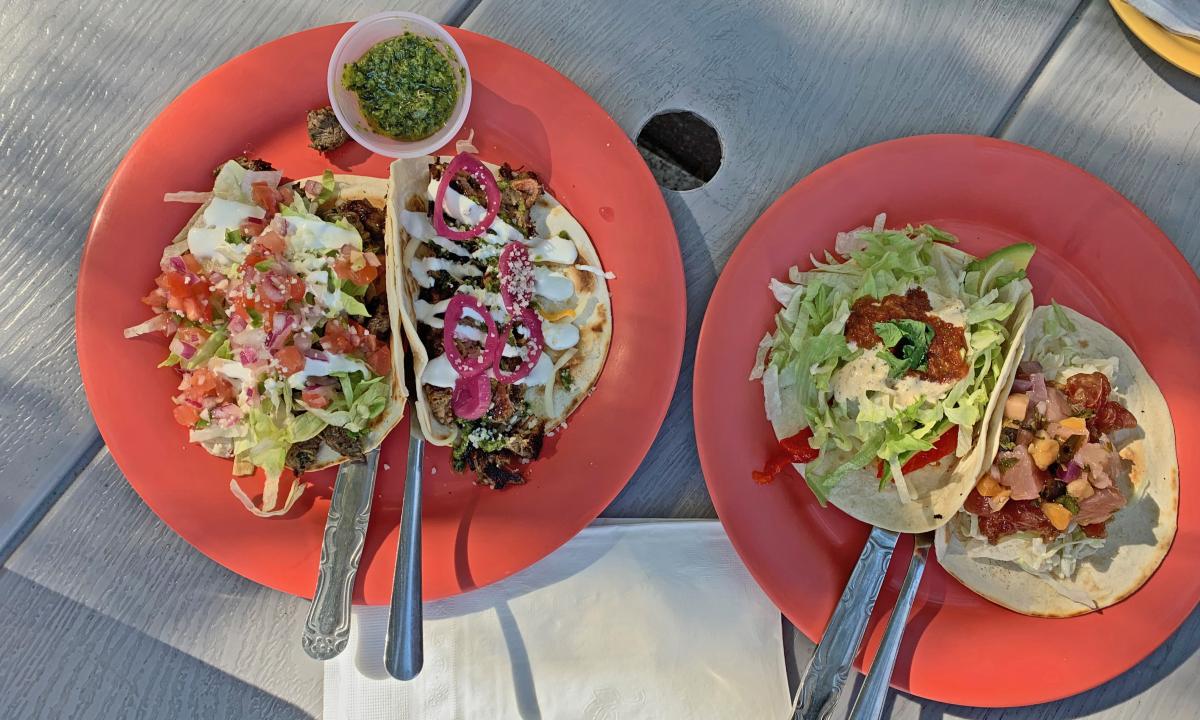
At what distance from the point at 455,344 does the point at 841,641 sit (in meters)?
1.44

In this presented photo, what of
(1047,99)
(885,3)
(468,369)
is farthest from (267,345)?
(1047,99)

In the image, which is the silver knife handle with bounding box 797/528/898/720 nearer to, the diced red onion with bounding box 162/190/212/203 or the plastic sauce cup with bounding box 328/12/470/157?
the plastic sauce cup with bounding box 328/12/470/157

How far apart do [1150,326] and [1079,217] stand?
40 cm

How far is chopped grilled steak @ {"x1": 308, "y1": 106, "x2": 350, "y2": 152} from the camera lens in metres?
2.17

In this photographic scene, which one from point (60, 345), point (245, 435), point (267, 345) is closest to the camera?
point (267, 345)

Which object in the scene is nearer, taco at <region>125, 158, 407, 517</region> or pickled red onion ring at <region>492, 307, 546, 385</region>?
taco at <region>125, 158, 407, 517</region>

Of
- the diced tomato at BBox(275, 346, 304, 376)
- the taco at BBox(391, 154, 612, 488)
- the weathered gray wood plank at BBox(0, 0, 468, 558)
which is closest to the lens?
the diced tomato at BBox(275, 346, 304, 376)

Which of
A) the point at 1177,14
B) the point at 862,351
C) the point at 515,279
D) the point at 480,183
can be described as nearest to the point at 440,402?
the point at 515,279

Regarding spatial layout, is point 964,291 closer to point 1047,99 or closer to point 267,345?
point 1047,99

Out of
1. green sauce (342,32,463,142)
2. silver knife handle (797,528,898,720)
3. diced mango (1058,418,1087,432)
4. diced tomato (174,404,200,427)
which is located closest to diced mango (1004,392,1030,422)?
diced mango (1058,418,1087,432)

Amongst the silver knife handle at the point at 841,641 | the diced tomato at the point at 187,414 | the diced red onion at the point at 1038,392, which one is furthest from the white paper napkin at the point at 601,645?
the diced red onion at the point at 1038,392

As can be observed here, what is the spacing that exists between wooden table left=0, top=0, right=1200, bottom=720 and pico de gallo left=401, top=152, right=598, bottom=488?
44cm

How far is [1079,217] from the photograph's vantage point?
2189mm

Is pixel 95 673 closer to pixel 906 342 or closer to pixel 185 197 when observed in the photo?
pixel 185 197
